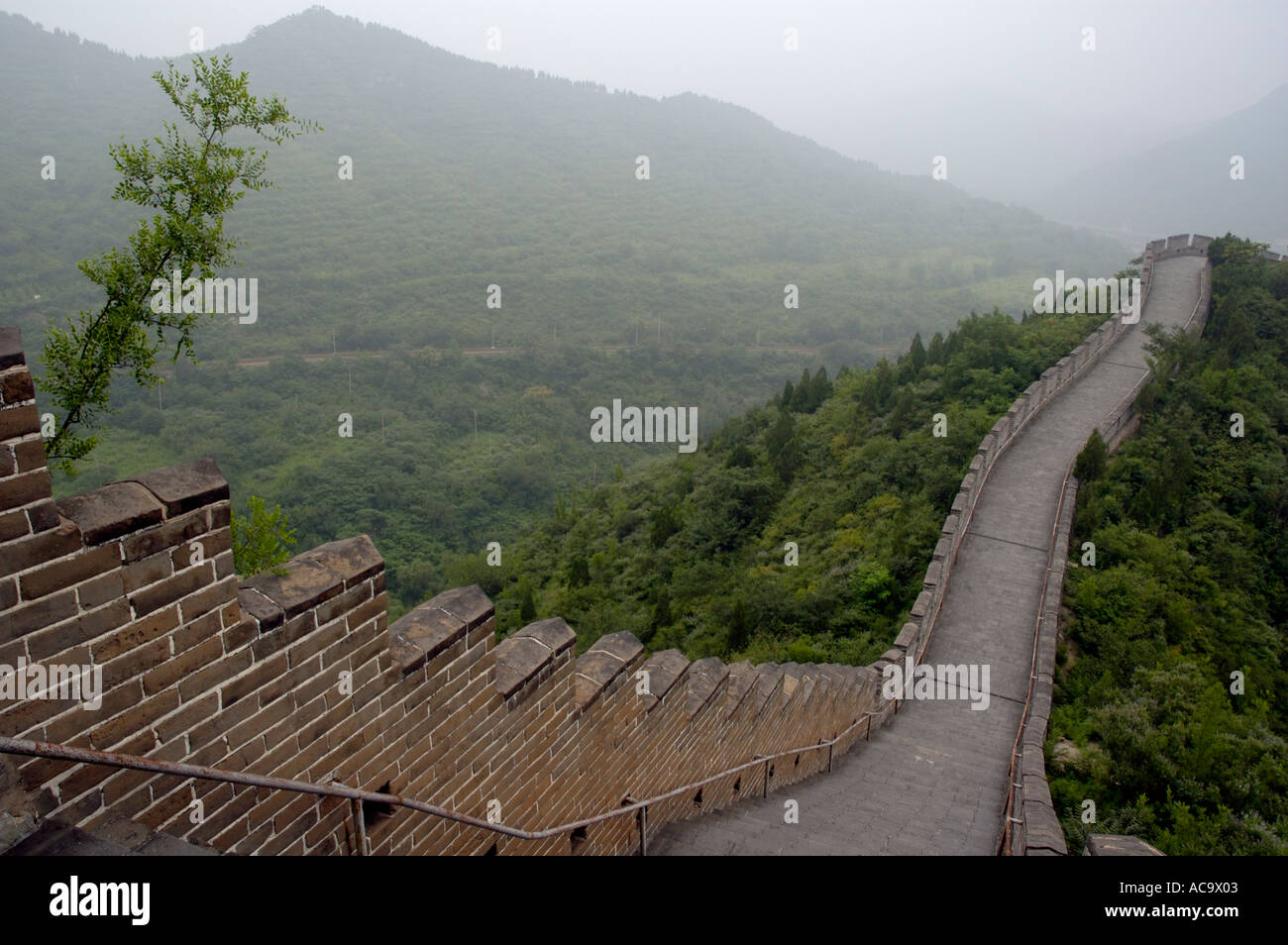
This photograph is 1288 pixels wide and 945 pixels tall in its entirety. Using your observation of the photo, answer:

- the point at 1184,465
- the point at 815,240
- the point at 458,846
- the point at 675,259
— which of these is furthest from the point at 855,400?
the point at 815,240

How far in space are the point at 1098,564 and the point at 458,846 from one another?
12.8 metres

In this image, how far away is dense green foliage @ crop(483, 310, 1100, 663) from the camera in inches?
531

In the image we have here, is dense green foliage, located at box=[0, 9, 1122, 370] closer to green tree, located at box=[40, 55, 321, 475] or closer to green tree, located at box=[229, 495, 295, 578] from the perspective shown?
green tree, located at box=[40, 55, 321, 475]

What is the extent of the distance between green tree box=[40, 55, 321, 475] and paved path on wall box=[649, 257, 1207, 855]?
6.04 m

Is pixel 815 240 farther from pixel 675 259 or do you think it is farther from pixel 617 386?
A: pixel 617 386

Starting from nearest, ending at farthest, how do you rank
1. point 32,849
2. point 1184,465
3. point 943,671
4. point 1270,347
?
point 32,849 → point 943,671 → point 1184,465 → point 1270,347

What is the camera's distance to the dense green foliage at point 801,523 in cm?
1348

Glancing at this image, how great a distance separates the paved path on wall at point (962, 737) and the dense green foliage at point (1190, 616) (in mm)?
691

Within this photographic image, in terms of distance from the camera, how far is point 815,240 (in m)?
128

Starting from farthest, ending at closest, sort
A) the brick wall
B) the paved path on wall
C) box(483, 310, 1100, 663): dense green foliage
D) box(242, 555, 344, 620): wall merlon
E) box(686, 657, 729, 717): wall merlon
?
box(483, 310, 1100, 663): dense green foliage < the paved path on wall < box(686, 657, 729, 717): wall merlon < box(242, 555, 344, 620): wall merlon < the brick wall

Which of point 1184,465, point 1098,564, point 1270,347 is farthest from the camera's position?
point 1270,347

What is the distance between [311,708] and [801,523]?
15.3m

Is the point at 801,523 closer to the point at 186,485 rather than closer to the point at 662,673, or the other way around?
the point at 662,673

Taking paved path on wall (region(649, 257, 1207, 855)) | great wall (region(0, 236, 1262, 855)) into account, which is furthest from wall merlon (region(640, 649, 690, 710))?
paved path on wall (region(649, 257, 1207, 855))
